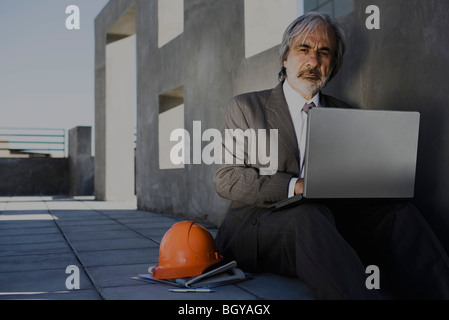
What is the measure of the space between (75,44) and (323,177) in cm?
323

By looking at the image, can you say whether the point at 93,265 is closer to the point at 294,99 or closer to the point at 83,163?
the point at 294,99

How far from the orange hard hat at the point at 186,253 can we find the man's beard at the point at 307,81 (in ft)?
3.31

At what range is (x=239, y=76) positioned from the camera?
5.37 m

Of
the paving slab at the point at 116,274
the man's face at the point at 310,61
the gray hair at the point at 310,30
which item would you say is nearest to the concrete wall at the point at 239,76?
the gray hair at the point at 310,30

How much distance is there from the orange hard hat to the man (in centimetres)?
16

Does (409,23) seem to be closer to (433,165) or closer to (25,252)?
(433,165)

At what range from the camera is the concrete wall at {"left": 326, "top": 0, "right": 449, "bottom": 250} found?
281 centimetres

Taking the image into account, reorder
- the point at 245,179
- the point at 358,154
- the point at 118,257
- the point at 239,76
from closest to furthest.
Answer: the point at 358,154
the point at 245,179
the point at 118,257
the point at 239,76

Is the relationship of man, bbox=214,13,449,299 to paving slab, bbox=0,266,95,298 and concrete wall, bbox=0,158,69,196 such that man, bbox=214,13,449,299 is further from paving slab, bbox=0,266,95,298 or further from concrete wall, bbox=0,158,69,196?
concrete wall, bbox=0,158,69,196

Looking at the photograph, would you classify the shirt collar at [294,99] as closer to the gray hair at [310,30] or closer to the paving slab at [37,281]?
the gray hair at [310,30]

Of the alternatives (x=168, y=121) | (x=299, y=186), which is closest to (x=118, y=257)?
(x=299, y=186)

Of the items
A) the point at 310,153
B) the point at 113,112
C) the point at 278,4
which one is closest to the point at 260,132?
the point at 310,153

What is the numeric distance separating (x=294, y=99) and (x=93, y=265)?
1.66m

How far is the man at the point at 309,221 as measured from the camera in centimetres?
199
